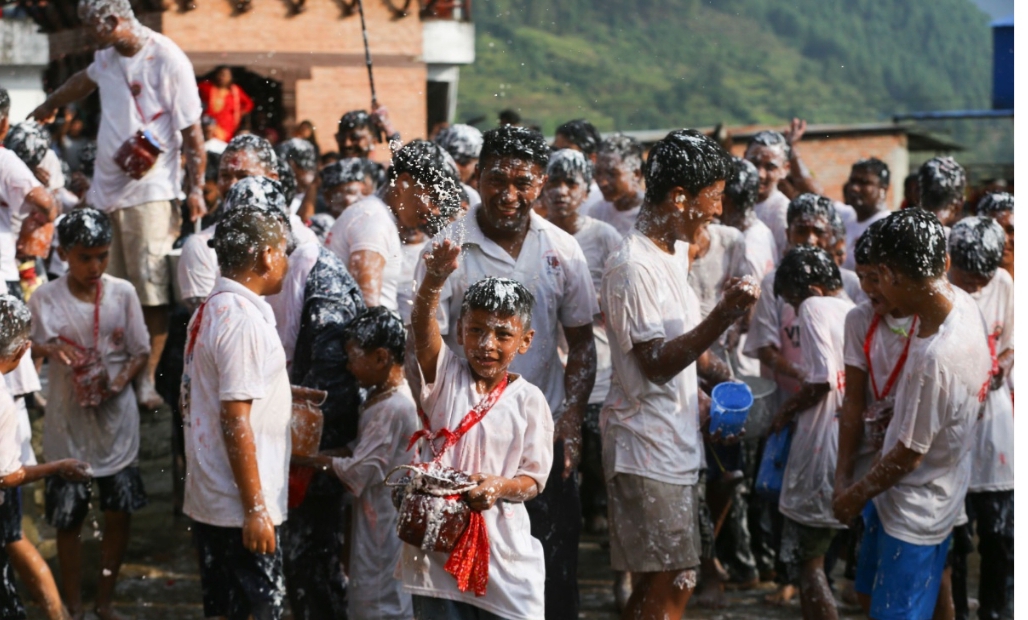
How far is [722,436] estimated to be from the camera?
16.6ft

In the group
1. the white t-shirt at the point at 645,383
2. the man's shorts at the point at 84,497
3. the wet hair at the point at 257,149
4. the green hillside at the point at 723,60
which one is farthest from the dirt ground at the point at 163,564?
the green hillside at the point at 723,60

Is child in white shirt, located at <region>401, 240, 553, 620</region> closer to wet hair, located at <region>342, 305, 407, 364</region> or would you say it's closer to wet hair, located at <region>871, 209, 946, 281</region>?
wet hair, located at <region>342, 305, 407, 364</region>

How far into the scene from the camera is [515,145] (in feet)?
14.3

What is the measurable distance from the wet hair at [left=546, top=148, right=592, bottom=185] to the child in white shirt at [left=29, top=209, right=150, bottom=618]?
2.16 metres

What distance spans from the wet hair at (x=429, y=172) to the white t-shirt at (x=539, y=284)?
1.42ft

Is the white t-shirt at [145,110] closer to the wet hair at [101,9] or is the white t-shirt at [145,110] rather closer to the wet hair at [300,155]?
the wet hair at [101,9]

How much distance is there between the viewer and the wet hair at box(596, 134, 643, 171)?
273 inches

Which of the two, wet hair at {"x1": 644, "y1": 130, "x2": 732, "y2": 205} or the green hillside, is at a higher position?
the green hillside

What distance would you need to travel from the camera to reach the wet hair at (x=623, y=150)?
273 inches

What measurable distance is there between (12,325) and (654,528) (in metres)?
2.52

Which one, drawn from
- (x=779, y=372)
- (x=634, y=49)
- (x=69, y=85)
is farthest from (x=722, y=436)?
(x=634, y=49)

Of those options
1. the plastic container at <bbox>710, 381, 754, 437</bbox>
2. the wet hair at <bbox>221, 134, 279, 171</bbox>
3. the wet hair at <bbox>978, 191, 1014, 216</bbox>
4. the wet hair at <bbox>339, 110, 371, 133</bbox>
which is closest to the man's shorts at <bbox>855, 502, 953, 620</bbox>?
the plastic container at <bbox>710, 381, 754, 437</bbox>
